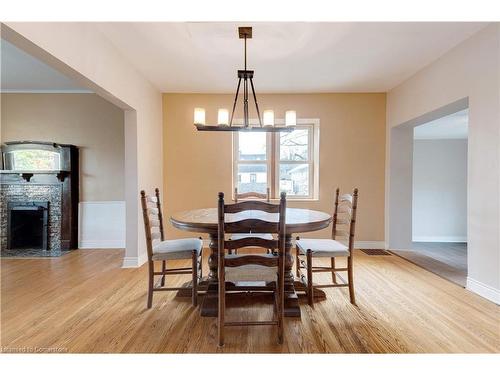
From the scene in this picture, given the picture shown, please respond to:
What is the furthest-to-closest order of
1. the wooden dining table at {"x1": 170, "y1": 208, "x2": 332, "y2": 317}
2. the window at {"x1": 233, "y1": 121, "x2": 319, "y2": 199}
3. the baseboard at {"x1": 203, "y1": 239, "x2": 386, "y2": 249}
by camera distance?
the window at {"x1": 233, "y1": 121, "x2": 319, "y2": 199} → the baseboard at {"x1": 203, "y1": 239, "x2": 386, "y2": 249} → the wooden dining table at {"x1": 170, "y1": 208, "x2": 332, "y2": 317}

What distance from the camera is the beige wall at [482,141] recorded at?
7.74 feet

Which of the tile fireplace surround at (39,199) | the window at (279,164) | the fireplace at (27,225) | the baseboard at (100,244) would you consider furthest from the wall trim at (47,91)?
the window at (279,164)

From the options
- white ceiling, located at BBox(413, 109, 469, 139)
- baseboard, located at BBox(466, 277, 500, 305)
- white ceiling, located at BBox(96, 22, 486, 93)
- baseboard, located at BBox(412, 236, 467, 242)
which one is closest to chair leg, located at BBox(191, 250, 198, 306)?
white ceiling, located at BBox(96, 22, 486, 93)

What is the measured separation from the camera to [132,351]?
1.68 metres

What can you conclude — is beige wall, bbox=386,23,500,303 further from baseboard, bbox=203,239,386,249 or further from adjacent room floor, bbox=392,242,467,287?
baseboard, bbox=203,239,386,249

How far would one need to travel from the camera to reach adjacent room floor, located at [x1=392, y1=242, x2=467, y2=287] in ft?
10.2

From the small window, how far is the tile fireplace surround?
10.6 inches

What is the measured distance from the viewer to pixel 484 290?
246 cm

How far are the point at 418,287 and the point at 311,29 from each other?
9.06 ft

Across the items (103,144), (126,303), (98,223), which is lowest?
(126,303)

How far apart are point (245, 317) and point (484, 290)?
2228mm

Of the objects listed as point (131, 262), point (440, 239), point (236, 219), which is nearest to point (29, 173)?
point (131, 262)
